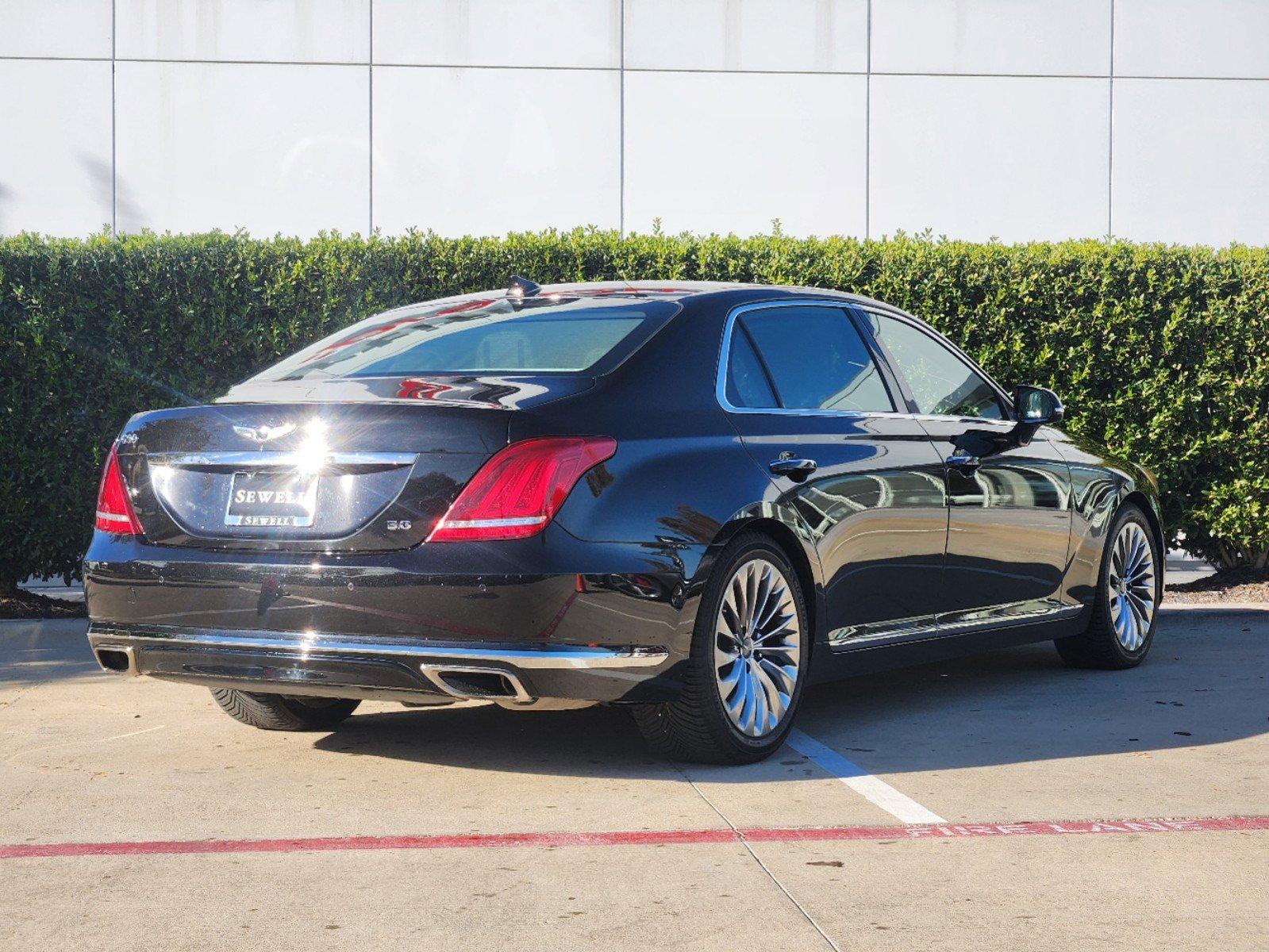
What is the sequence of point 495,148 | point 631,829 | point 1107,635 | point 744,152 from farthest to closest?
point 744,152
point 495,148
point 1107,635
point 631,829

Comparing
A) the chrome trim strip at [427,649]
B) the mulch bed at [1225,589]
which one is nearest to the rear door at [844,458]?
the chrome trim strip at [427,649]

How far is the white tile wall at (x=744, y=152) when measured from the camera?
1403cm

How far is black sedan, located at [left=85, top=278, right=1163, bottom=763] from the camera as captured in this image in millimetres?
5051

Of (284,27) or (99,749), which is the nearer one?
(99,749)

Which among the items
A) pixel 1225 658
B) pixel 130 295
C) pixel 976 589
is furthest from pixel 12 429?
pixel 1225 658

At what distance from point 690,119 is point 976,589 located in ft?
26.3

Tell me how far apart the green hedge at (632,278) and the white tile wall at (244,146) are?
3.59m

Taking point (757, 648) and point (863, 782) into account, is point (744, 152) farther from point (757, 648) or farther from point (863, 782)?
point (863, 782)

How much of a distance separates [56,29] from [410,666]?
10347 millimetres

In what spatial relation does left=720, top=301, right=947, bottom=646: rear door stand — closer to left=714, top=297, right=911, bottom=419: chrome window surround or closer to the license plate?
left=714, top=297, right=911, bottom=419: chrome window surround

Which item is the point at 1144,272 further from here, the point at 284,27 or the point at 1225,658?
the point at 284,27

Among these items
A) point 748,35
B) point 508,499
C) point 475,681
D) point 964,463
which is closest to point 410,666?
point 475,681

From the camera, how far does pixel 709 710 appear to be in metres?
5.47

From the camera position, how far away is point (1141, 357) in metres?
10.6
